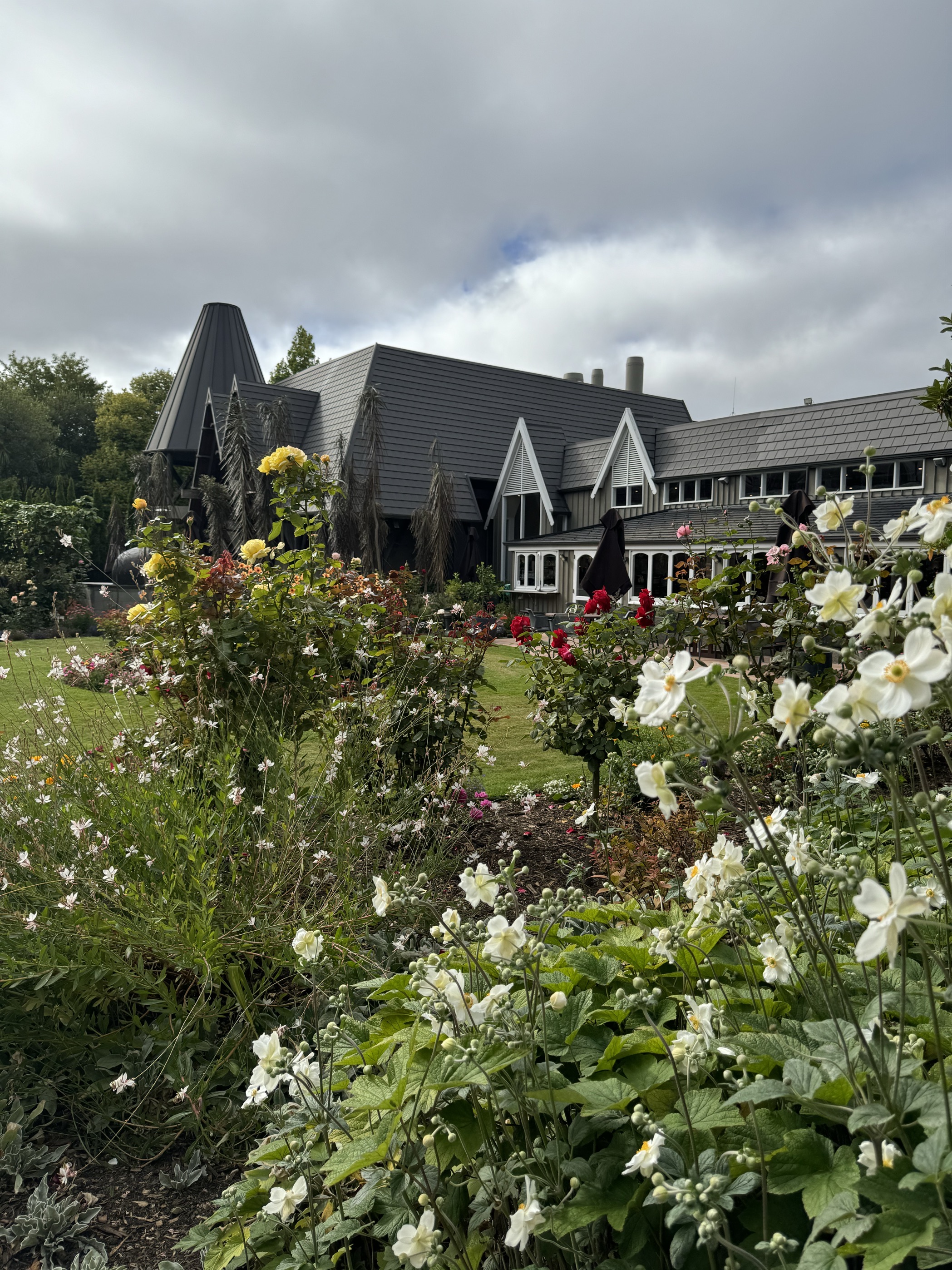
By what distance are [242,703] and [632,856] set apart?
7.53 feet

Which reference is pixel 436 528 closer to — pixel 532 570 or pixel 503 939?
pixel 532 570

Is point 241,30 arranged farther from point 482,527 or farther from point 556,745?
A: point 482,527

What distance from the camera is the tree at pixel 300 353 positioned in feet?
126

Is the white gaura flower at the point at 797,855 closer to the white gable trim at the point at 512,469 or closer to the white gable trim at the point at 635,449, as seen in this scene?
the white gable trim at the point at 635,449

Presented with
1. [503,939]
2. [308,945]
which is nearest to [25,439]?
[308,945]

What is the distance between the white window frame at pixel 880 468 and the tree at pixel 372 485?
35.1ft

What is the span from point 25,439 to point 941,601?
4597cm

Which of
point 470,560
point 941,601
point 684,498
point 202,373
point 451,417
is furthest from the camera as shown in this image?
point 202,373

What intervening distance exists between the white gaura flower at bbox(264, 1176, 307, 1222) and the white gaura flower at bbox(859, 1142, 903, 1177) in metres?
0.93

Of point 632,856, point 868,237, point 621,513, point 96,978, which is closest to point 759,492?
point 621,513

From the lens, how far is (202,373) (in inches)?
1163

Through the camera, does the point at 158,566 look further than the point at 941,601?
Yes

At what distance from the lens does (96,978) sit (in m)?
2.46

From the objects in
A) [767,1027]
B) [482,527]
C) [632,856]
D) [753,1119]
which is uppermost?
[482,527]
